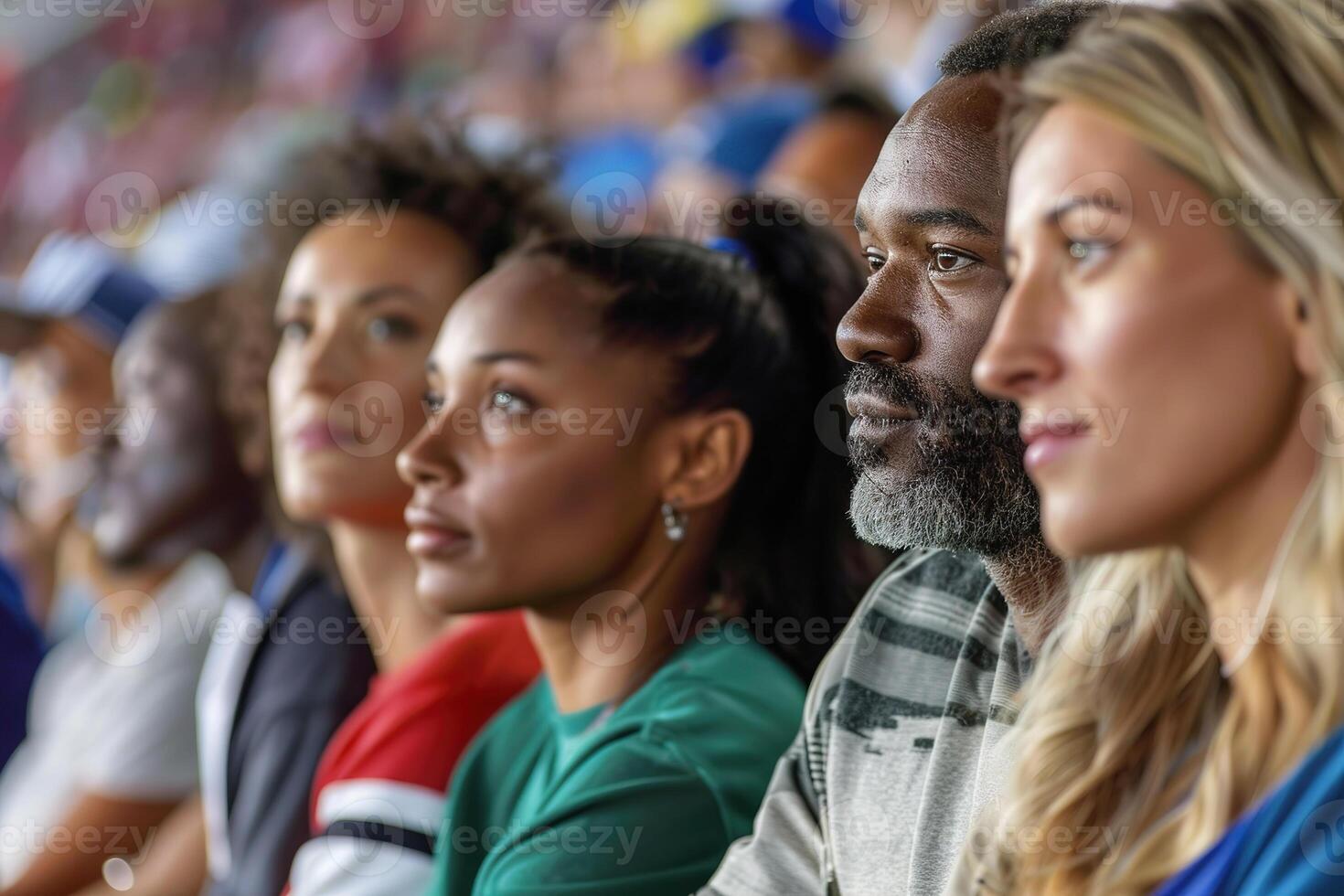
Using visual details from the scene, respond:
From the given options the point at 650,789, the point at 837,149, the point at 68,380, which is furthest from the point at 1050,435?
the point at 68,380

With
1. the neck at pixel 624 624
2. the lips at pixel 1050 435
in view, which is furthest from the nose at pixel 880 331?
the neck at pixel 624 624

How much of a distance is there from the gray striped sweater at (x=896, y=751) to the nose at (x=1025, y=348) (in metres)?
0.23

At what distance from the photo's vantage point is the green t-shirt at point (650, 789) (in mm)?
954

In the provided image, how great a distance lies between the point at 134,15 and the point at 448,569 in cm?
511

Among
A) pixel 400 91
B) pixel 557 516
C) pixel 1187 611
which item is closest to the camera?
pixel 1187 611

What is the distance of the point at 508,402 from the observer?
3.65 ft

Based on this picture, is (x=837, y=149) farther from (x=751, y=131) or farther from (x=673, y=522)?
(x=673, y=522)

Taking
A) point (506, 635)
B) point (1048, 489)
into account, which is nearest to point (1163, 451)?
point (1048, 489)

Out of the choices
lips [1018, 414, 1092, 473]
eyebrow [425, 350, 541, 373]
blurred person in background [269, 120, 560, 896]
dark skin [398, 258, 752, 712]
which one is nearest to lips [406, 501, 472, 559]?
dark skin [398, 258, 752, 712]

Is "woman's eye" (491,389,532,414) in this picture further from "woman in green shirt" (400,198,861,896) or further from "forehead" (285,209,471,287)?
"forehead" (285,209,471,287)

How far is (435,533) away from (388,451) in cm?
31

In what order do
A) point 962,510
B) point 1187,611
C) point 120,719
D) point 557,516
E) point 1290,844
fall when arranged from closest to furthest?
point 1290,844 → point 1187,611 → point 962,510 → point 557,516 → point 120,719

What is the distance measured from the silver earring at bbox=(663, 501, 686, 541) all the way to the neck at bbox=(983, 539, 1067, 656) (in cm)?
32

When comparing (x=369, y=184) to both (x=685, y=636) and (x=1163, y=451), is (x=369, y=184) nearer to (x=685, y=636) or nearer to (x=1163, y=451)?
(x=685, y=636)
